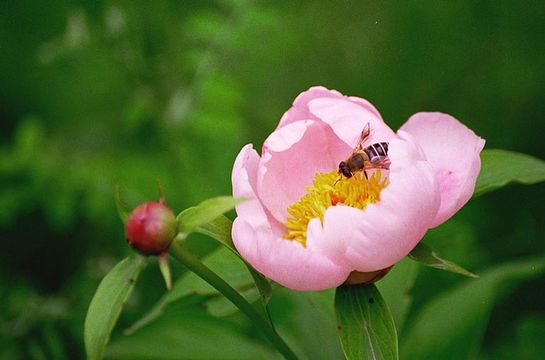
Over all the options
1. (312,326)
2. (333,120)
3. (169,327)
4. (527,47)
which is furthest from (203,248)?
(527,47)

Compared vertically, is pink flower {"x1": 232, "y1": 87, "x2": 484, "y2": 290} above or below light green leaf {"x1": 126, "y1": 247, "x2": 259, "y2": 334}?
above

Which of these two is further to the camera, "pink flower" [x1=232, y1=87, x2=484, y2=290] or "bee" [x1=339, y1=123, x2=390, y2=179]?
"bee" [x1=339, y1=123, x2=390, y2=179]

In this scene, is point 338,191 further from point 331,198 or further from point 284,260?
point 284,260

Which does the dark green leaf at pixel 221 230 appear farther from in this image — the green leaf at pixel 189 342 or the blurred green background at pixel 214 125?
the green leaf at pixel 189 342

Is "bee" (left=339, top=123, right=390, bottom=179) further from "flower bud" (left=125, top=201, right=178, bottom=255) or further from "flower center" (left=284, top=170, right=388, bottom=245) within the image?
"flower bud" (left=125, top=201, right=178, bottom=255)

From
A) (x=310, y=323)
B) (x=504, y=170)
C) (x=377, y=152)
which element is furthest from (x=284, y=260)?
(x=310, y=323)

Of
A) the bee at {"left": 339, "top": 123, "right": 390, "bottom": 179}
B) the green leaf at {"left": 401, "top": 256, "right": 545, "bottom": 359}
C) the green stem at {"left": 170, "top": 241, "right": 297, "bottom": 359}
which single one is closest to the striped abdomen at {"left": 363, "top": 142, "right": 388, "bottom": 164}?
the bee at {"left": 339, "top": 123, "right": 390, "bottom": 179}
